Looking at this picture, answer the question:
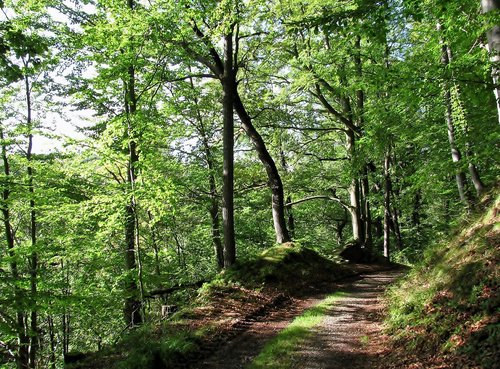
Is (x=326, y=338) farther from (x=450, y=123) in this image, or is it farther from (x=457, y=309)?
(x=450, y=123)

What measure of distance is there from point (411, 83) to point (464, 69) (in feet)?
3.64

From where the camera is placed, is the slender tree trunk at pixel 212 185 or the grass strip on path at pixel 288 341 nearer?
the grass strip on path at pixel 288 341

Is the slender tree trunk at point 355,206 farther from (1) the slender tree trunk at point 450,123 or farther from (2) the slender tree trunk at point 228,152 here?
(2) the slender tree trunk at point 228,152

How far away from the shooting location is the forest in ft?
23.6

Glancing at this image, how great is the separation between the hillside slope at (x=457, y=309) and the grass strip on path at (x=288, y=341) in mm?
1669

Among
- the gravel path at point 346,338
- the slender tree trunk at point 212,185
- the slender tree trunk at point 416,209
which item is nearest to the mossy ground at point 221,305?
the gravel path at point 346,338

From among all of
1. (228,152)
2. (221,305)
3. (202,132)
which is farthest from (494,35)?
(202,132)

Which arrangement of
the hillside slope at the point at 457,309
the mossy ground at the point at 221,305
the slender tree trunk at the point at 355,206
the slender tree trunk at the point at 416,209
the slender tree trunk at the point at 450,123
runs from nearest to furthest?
1. the hillside slope at the point at 457,309
2. the mossy ground at the point at 221,305
3. the slender tree trunk at the point at 450,123
4. the slender tree trunk at the point at 355,206
5. the slender tree trunk at the point at 416,209

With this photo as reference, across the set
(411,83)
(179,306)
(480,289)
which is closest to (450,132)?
(411,83)

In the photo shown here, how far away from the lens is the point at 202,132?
688 inches

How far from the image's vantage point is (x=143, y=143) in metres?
8.16

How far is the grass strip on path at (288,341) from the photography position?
614cm

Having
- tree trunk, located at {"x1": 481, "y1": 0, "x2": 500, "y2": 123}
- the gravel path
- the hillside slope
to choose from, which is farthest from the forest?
the gravel path

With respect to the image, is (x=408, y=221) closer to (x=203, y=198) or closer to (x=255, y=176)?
(x=255, y=176)
